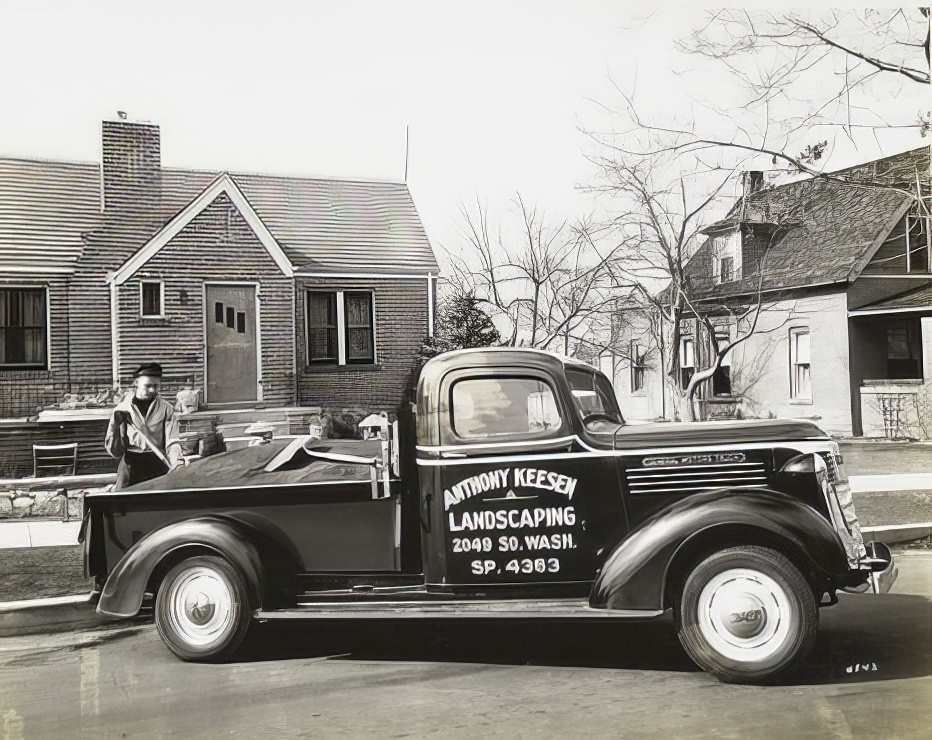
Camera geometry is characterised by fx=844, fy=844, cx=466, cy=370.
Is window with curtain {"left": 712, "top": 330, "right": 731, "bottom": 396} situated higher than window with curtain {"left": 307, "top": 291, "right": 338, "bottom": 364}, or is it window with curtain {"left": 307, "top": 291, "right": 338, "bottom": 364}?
window with curtain {"left": 307, "top": 291, "right": 338, "bottom": 364}

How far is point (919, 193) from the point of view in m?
5.00

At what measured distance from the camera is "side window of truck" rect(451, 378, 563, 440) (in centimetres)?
387

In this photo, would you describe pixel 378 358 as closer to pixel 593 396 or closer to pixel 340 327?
pixel 340 327

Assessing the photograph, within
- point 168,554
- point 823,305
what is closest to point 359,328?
point 168,554

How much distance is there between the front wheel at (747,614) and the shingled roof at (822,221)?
1.69 m

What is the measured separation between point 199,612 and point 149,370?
1.17 meters

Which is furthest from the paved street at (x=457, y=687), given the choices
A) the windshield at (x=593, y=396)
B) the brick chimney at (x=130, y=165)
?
the brick chimney at (x=130, y=165)

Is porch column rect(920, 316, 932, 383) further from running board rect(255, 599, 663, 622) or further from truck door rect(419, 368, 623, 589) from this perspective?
running board rect(255, 599, 663, 622)

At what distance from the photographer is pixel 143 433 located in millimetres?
4008

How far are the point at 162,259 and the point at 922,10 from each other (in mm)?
4625

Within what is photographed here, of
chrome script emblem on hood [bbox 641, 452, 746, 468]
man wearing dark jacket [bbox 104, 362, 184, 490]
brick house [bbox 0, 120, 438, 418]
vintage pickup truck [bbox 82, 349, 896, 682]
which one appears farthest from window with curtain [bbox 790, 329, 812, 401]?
man wearing dark jacket [bbox 104, 362, 184, 490]

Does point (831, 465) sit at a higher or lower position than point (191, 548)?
higher

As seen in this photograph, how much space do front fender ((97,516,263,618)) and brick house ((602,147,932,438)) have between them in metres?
2.01

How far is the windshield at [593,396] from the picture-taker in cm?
394
